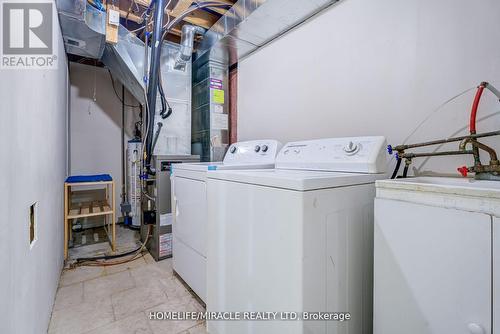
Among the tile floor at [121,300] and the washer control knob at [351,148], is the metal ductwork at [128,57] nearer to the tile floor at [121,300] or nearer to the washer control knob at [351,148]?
the tile floor at [121,300]

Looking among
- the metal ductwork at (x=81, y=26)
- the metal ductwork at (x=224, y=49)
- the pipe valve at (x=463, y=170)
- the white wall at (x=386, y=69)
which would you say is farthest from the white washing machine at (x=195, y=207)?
the metal ductwork at (x=81, y=26)

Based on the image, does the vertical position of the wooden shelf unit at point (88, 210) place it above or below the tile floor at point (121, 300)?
above

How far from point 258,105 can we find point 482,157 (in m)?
1.63

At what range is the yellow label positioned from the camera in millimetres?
2516

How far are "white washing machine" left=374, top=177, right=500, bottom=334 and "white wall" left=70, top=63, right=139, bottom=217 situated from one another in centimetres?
361

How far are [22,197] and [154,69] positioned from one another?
1659 mm

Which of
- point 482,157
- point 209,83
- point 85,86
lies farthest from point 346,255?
point 85,86

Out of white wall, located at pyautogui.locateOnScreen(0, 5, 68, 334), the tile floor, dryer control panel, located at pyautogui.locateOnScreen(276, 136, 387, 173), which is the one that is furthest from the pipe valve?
white wall, located at pyautogui.locateOnScreen(0, 5, 68, 334)

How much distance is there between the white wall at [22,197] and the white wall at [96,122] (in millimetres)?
2176

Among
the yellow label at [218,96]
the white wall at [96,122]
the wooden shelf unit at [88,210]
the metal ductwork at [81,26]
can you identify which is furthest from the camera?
the white wall at [96,122]

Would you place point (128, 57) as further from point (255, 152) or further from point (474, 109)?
point (474, 109)

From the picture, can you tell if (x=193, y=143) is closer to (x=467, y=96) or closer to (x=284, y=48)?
(x=284, y=48)

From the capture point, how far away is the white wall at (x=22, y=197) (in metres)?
0.70

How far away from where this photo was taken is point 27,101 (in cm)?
97
